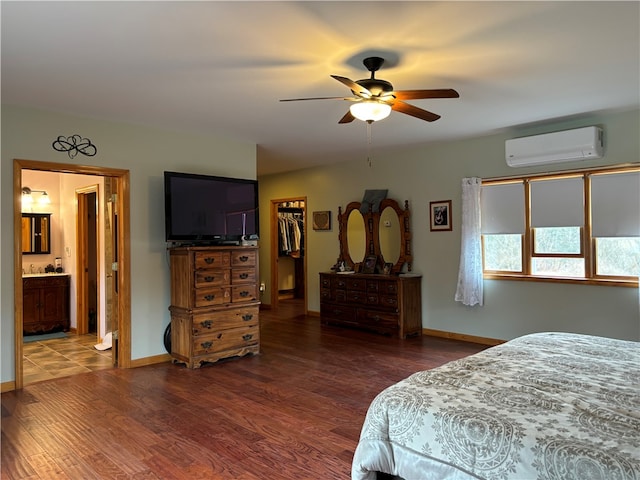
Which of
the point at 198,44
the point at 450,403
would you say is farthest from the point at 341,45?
the point at 450,403

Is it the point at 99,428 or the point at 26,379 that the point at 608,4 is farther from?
the point at 26,379

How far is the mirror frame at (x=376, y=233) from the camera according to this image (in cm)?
633

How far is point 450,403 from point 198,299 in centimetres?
322

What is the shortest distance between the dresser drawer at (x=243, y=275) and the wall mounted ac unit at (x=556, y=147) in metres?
3.17

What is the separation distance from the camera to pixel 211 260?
4.73 metres

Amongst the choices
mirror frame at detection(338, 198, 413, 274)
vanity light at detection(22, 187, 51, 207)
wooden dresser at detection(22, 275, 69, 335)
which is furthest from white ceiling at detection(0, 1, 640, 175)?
wooden dresser at detection(22, 275, 69, 335)

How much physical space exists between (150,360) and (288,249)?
4.68 meters

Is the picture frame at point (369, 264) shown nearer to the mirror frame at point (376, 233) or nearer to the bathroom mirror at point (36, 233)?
the mirror frame at point (376, 233)

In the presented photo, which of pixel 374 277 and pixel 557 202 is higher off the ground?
pixel 557 202

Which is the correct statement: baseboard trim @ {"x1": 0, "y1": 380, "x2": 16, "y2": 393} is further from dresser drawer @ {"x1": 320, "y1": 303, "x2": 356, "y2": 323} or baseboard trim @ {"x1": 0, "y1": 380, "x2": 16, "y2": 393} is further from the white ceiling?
dresser drawer @ {"x1": 320, "y1": 303, "x2": 356, "y2": 323}

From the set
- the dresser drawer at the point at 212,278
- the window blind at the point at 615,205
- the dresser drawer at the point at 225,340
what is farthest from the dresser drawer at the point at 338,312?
the window blind at the point at 615,205

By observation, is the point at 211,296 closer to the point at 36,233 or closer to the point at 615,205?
the point at 36,233

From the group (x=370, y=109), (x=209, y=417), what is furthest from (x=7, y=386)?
(x=370, y=109)

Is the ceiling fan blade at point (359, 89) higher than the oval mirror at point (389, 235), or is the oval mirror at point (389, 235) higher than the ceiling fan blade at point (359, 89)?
the ceiling fan blade at point (359, 89)
